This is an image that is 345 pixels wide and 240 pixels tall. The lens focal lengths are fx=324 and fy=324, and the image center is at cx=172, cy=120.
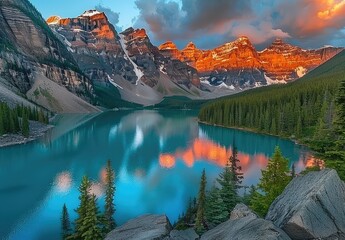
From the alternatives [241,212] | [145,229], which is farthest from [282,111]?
[241,212]

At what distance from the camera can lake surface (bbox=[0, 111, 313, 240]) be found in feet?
159

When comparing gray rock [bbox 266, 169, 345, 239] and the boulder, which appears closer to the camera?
the boulder

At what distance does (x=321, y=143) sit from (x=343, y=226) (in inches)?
264

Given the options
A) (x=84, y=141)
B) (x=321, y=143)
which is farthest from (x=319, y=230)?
(x=84, y=141)

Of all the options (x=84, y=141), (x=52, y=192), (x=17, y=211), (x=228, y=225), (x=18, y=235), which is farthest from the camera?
(x=84, y=141)

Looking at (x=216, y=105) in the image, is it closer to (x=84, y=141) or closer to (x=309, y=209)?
(x=84, y=141)

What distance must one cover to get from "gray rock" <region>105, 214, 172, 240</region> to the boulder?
17.4 ft

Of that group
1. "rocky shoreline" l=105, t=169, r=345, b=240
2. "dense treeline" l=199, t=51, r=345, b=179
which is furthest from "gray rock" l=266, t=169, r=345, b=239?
"dense treeline" l=199, t=51, r=345, b=179

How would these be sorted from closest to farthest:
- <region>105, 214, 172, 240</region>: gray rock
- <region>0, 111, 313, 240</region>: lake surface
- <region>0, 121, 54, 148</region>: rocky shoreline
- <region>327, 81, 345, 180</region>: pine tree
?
<region>327, 81, 345, 180</region>: pine tree
<region>105, 214, 172, 240</region>: gray rock
<region>0, 111, 313, 240</region>: lake surface
<region>0, 121, 54, 148</region>: rocky shoreline

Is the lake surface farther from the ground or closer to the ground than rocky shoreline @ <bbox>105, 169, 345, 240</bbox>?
closer to the ground

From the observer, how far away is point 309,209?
1559 cm

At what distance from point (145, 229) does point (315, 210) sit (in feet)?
46.9

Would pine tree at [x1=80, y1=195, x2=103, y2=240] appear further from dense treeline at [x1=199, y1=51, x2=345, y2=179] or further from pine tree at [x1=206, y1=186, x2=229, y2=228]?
dense treeline at [x1=199, y1=51, x2=345, y2=179]

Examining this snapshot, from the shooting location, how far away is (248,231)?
1560 centimetres
